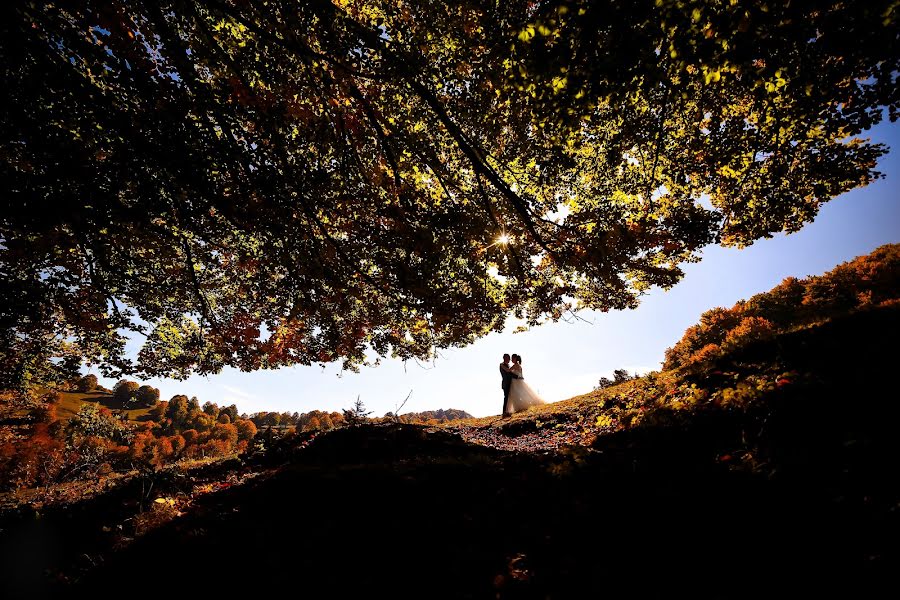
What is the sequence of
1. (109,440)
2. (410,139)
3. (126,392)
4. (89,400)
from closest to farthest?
(410,139)
(109,440)
(89,400)
(126,392)

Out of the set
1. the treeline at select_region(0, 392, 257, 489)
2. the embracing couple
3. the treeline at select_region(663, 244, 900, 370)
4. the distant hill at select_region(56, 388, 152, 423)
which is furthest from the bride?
the distant hill at select_region(56, 388, 152, 423)

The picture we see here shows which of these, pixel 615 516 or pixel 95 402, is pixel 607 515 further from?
pixel 95 402

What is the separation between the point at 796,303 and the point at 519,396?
12.9 meters

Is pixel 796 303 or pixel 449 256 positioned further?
pixel 796 303

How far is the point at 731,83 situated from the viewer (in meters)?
6.10

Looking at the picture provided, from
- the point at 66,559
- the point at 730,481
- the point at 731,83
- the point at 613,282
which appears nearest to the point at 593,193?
the point at 613,282

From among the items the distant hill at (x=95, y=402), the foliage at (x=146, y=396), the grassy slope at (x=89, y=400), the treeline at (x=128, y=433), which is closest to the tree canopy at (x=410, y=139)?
the treeline at (x=128, y=433)

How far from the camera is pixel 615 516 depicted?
10.1 ft

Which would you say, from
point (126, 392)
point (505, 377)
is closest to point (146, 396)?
point (126, 392)

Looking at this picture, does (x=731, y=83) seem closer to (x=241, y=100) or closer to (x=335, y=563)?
(x=241, y=100)

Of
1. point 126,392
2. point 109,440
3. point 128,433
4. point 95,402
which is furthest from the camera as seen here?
point 126,392

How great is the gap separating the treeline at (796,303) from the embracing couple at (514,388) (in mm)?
6248

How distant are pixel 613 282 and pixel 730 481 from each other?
18.8ft

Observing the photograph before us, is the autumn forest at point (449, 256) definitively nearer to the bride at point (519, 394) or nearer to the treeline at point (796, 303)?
the treeline at point (796, 303)
